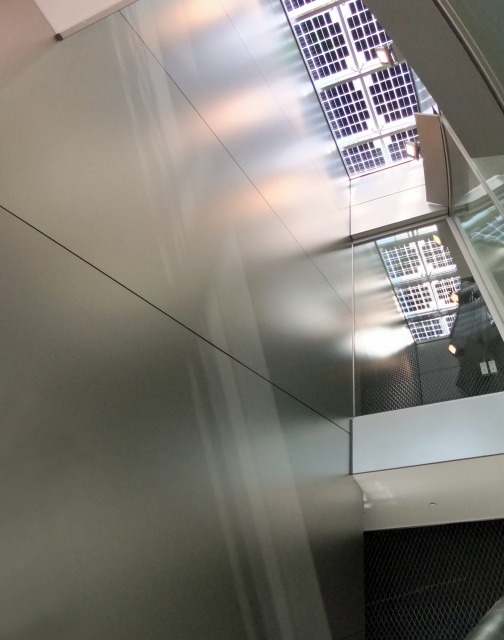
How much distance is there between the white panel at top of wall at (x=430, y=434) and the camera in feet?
19.5

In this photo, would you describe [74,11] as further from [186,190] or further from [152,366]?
[152,366]

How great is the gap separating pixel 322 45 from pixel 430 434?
8742mm

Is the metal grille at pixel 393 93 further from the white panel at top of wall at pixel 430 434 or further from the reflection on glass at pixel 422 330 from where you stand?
the white panel at top of wall at pixel 430 434

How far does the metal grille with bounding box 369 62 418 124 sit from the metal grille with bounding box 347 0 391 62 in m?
0.51

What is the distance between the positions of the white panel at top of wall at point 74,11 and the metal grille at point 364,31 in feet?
31.3

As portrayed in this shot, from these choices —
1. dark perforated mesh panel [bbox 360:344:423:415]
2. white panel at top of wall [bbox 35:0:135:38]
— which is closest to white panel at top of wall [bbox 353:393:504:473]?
dark perforated mesh panel [bbox 360:344:423:415]

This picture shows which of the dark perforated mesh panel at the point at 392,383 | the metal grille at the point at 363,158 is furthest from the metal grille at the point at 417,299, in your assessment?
the metal grille at the point at 363,158

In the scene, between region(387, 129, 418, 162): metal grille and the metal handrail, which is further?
region(387, 129, 418, 162): metal grille

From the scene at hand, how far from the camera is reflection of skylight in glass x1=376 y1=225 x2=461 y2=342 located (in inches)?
318

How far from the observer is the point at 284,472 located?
4289mm

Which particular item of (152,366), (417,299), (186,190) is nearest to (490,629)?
(152,366)

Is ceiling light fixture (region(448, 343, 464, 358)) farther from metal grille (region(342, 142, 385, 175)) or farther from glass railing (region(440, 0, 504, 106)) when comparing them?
metal grille (region(342, 142, 385, 175))

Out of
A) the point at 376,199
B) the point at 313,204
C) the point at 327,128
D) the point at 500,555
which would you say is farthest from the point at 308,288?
the point at 327,128

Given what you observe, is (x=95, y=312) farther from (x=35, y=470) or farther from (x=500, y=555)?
(x=500, y=555)
